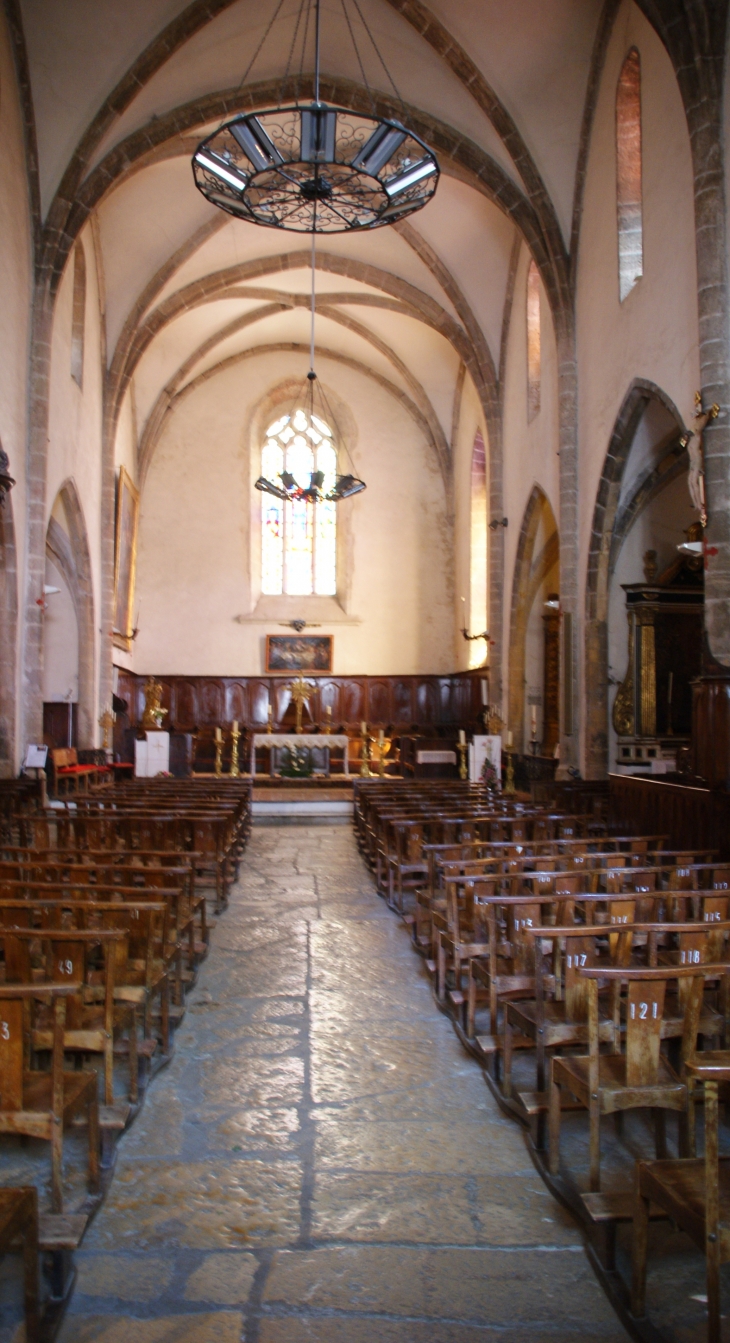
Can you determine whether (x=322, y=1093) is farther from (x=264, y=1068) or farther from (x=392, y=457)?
(x=392, y=457)

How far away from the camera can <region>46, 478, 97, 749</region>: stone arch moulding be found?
18.4 meters

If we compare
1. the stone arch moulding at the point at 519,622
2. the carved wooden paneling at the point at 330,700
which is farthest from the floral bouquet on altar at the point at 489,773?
the carved wooden paneling at the point at 330,700

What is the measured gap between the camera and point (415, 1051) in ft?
16.8

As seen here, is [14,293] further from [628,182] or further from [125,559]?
[125,559]

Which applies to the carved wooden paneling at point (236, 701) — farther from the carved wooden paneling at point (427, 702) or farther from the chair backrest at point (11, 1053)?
the chair backrest at point (11, 1053)

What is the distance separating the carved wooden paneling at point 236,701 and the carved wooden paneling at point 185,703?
2.66 feet

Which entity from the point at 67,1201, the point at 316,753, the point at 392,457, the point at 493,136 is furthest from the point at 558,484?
the point at 67,1201

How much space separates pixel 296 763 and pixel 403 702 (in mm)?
6441

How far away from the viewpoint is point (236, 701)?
25391 mm

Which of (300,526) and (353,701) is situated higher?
(300,526)

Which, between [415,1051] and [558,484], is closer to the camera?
[415,1051]

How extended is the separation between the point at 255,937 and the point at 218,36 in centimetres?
1313

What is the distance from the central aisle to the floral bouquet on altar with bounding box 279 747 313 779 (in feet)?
44.0

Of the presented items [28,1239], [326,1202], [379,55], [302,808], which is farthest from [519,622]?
[28,1239]
